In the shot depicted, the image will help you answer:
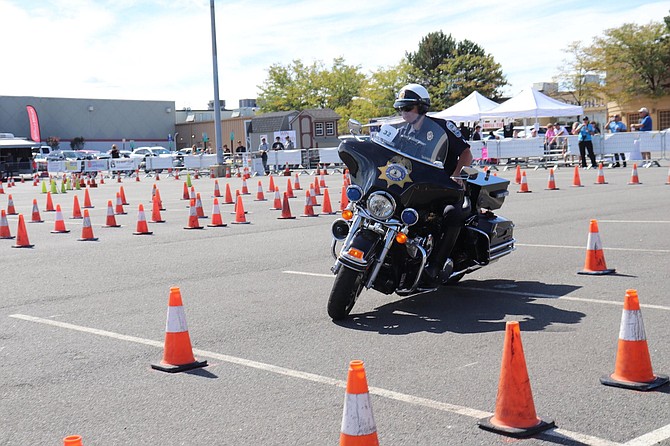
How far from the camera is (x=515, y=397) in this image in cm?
475

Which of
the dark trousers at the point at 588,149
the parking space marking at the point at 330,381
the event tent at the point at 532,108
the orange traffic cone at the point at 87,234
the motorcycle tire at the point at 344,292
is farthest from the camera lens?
the event tent at the point at 532,108

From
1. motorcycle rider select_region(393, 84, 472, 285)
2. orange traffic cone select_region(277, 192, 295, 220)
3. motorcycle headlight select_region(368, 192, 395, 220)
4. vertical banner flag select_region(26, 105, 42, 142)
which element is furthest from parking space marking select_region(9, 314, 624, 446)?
vertical banner flag select_region(26, 105, 42, 142)

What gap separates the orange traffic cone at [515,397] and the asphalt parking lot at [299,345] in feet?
0.27

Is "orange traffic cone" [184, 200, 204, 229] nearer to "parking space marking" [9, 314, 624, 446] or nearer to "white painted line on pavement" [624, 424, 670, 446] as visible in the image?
"parking space marking" [9, 314, 624, 446]

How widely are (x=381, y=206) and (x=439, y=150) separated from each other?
0.90 meters

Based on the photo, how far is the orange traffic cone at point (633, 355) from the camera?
213 inches

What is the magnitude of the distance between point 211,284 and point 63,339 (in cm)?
273

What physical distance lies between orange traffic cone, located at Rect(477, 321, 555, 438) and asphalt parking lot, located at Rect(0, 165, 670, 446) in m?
0.08

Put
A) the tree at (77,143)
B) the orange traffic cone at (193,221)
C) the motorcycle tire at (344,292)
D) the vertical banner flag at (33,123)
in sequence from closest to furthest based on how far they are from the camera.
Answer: the motorcycle tire at (344,292) < the orange traffic cone at (193,221) < the vertical banner flag at (33,123) < the tree at (77,143)

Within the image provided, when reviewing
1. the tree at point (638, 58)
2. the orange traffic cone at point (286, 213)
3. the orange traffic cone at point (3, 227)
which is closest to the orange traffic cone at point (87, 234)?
the orange traffic cone at point (3, 227)

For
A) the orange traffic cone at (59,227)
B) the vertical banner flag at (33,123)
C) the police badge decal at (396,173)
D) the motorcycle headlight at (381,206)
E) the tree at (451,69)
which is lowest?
the orange traffic cone at (59,227)

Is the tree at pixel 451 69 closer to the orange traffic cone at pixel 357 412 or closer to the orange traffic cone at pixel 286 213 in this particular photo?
the orange traffic cone at pixel 286 213

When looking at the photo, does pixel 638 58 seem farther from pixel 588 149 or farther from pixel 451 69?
pixel 588 149

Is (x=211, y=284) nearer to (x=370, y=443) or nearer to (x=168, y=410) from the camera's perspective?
(x=168, y=410)
